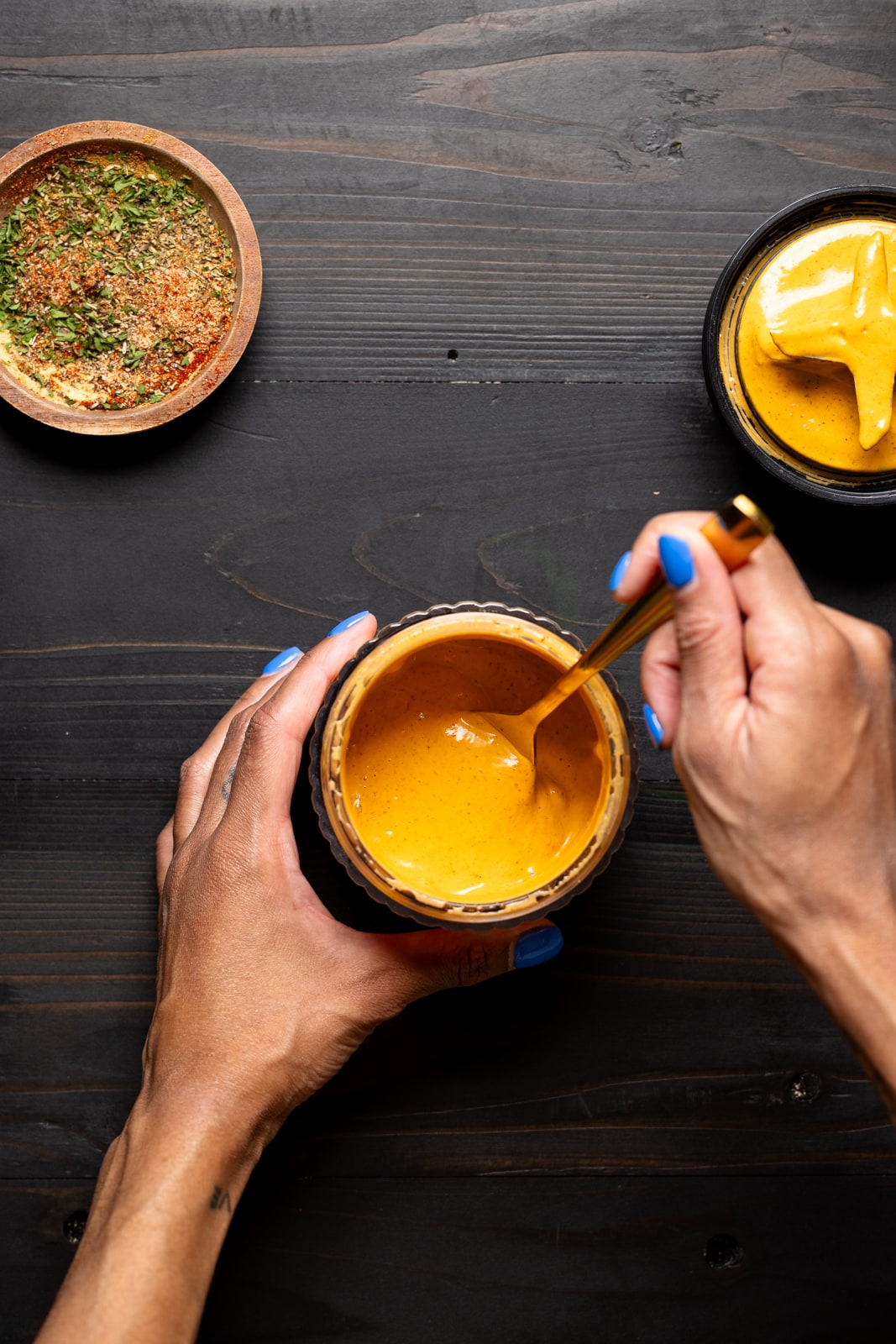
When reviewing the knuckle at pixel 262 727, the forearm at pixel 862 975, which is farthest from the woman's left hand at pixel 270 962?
the forearm at pixel 862 975

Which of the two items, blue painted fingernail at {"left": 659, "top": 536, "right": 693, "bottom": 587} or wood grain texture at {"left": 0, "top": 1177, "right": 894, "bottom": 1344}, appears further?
wood grain texture at {"left": 0, "top": 1177, "right": 894, "bottom": 1344}

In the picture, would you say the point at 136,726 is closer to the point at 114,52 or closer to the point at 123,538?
the point at 123,538

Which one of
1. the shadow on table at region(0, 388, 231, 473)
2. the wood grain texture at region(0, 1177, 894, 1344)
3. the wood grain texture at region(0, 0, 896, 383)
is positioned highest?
the wood grain texture at region(0, 0, 896, 383)

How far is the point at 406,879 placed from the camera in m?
0.96

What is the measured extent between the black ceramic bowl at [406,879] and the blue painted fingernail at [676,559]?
0.71 feet

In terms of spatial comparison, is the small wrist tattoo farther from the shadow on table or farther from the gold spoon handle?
the shadow on table

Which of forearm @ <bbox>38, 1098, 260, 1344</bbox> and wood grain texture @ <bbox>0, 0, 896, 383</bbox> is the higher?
wood grain texture @ <bbox>0, 0, 896, 383</bbox>

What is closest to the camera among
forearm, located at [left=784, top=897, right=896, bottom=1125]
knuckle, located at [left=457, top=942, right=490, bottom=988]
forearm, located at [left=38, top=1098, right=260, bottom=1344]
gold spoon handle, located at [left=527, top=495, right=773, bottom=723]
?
gold spoon handle, located at [left=527, top=495, right=773, bottom=723]

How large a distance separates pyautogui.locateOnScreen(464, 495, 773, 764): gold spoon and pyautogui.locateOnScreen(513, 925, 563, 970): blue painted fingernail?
20cm

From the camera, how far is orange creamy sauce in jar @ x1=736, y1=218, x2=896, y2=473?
101 cm

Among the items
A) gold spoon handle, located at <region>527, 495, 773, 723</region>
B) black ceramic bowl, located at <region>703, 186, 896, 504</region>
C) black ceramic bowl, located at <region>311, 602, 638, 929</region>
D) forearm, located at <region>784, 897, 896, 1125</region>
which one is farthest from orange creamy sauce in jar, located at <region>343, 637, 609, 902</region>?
black ceramic bowl, located at <region>703, 186, 896, 504</region>

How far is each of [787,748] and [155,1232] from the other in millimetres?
712

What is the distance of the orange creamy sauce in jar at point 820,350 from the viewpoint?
1009 millimetres

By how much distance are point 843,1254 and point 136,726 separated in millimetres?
993
